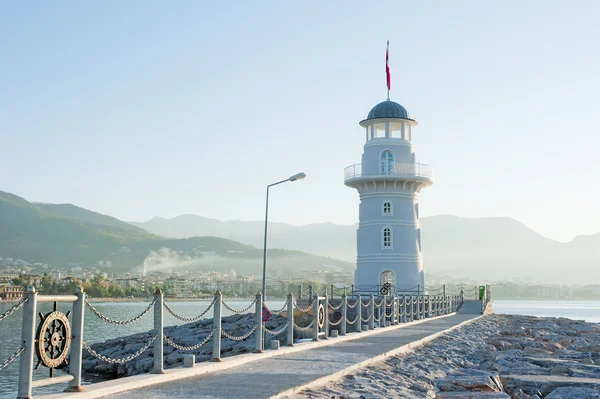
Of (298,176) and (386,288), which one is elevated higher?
(298,176)

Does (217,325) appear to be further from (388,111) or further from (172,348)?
(388,111)

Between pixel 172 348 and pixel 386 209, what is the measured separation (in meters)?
15.2

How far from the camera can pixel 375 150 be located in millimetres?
38938

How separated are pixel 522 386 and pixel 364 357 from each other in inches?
115

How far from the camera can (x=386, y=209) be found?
126 feet

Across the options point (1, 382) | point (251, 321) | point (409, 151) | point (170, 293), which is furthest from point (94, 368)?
point (170, 293)

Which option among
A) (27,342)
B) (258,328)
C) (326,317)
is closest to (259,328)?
(258,328)

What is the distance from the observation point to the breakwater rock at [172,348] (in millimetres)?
23484

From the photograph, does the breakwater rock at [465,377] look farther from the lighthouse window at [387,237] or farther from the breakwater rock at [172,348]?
the lighthouse window at [387,237]

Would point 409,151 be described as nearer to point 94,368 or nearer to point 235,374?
point 94,368

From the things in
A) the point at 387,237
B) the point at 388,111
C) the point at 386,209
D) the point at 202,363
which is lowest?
the point at 202,363

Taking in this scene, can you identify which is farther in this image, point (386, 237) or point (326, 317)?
point (386, 237)

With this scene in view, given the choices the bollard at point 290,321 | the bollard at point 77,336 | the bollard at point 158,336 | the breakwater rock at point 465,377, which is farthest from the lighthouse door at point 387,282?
the bollard at point 77,336

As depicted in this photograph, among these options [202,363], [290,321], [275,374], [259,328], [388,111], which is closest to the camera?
[275,374]
